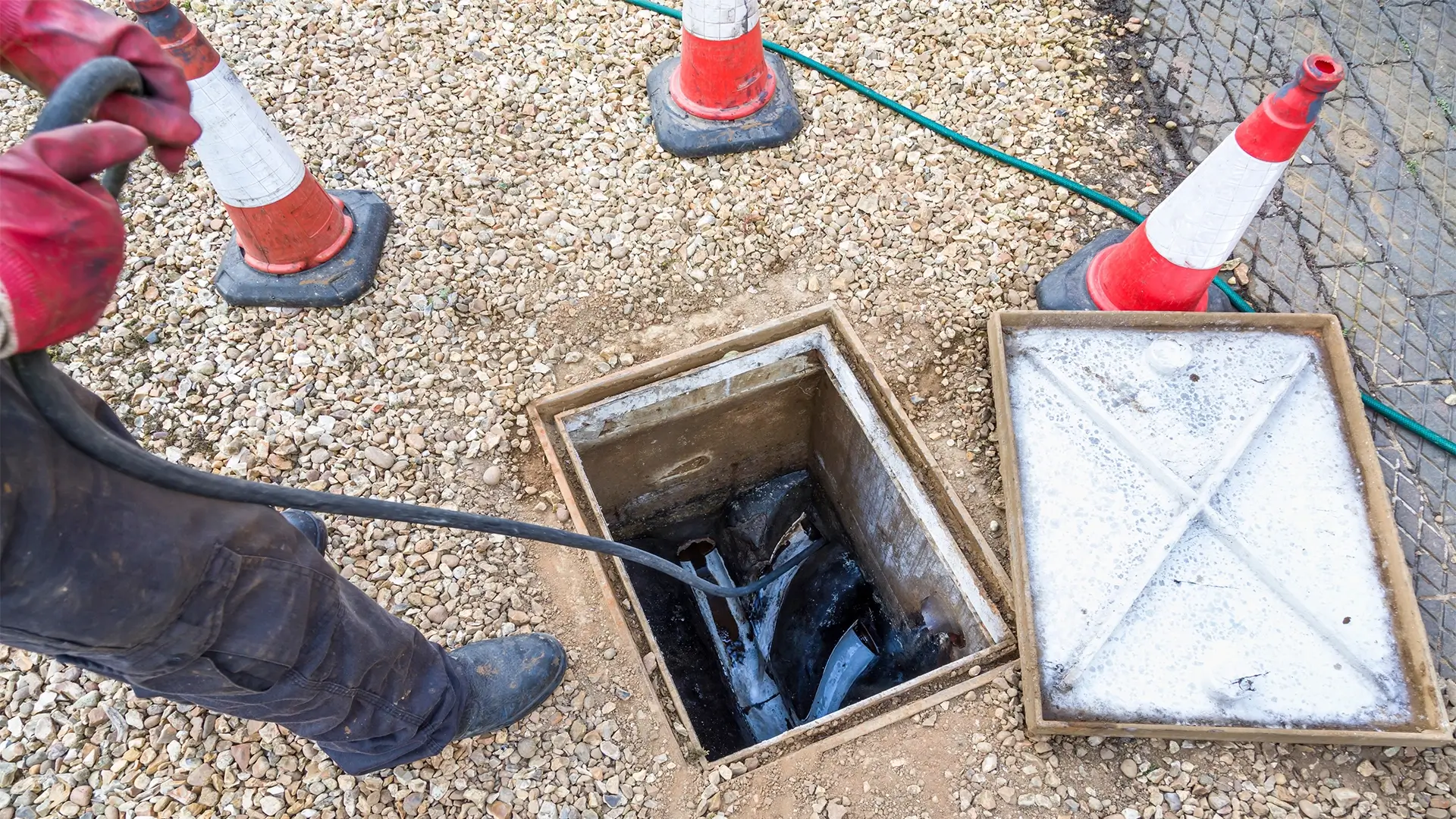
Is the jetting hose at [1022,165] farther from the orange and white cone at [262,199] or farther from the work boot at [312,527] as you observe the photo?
the work boot at [312,527]

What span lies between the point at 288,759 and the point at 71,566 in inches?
46.9

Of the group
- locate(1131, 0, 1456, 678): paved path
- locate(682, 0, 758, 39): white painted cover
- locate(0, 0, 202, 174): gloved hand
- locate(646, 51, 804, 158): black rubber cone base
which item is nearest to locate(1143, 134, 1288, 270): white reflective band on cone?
locate(1131, 0, 1456, 678): paved path

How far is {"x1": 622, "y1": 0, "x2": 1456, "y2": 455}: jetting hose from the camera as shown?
9.37 feet

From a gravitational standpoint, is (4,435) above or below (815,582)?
above

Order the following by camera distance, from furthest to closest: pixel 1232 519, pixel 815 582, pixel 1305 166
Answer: pixel 815 582, pixel 1305 166, pixel 1232 519

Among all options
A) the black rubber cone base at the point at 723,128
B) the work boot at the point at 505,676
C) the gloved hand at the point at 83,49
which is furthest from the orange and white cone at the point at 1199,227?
the gloved hand at the point at 83,49

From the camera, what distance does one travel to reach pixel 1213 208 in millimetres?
2529

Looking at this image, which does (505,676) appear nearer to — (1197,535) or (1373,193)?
(1197,535)

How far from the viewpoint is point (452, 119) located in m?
3.50

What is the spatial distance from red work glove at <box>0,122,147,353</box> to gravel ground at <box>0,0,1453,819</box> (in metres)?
1.38

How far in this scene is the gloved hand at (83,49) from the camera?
1702 millimetres

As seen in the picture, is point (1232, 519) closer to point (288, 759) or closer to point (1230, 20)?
point (1230, 20)

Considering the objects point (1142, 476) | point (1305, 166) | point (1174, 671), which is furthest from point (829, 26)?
point (1174, 671)

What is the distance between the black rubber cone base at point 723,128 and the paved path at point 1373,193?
1.57 metres
